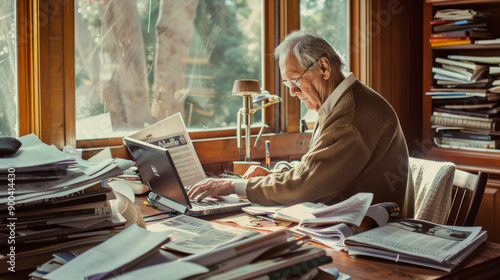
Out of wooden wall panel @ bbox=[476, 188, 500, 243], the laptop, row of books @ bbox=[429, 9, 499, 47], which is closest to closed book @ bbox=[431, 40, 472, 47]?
row of books @ bbox=[429, 9, 499, 47]

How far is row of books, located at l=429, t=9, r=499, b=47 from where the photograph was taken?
3.33 meters

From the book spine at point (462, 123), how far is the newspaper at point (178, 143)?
69.2 inches

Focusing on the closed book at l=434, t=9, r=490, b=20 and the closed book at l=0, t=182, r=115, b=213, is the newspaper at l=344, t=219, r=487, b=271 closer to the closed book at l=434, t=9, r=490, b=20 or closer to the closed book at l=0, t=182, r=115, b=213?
the closed book at l=0, t=182, r=115, b=213

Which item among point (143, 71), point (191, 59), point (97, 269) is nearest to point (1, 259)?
point (97, 269)

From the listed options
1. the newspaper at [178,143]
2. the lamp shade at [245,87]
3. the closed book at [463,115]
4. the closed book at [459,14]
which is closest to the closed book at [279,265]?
the newspaper at [178,143]

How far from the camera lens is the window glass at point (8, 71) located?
225 cm

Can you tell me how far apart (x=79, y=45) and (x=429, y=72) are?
2197 millimetres

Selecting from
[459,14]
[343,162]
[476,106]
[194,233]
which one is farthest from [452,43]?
[194,233]

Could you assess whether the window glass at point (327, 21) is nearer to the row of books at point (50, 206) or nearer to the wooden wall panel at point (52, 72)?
the wooden wall panel at point (52, 72)

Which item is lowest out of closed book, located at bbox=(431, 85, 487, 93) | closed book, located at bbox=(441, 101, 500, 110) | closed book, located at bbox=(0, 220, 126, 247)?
closed book, located at bbox=(0, 220, 126, 247)

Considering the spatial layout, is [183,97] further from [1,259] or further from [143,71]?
[1,259]

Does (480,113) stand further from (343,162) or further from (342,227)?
(342,227)

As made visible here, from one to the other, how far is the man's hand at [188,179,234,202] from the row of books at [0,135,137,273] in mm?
682

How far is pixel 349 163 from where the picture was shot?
6.67 ft
